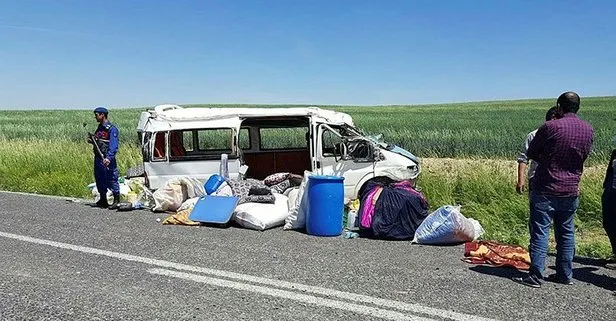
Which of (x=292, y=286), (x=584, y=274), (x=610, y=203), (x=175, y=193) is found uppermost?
(x=610, y=203)

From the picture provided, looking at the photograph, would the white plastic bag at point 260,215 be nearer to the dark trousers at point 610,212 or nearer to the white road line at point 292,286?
the white road line at point 292,286

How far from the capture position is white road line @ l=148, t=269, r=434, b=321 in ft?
16.1

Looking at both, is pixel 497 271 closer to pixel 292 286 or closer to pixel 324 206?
pixel 292 286

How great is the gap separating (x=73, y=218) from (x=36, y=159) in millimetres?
7747

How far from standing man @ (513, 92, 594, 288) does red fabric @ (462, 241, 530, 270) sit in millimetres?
671

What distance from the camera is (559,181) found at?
18.8 ft

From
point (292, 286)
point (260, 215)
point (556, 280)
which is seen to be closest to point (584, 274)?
point (556, 280)

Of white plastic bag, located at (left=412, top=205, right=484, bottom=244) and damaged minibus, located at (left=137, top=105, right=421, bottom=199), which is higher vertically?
damaged minibus, located at (left=137, top=105, right=421, bottom=199)

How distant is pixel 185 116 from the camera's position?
438 inches

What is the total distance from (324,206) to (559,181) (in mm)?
3554

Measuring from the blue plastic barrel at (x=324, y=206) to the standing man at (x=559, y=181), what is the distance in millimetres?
3127

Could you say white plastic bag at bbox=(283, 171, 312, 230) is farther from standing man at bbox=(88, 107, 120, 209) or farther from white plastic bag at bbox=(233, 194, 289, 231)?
standing man at bbox=(88, 107, 120, 209)

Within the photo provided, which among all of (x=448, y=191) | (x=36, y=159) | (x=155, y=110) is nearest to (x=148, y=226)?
(x=155, y=110)

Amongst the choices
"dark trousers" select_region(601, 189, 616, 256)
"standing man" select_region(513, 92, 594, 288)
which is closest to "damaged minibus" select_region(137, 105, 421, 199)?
"dark trousers" select_region(601, 189, 616, 256)
